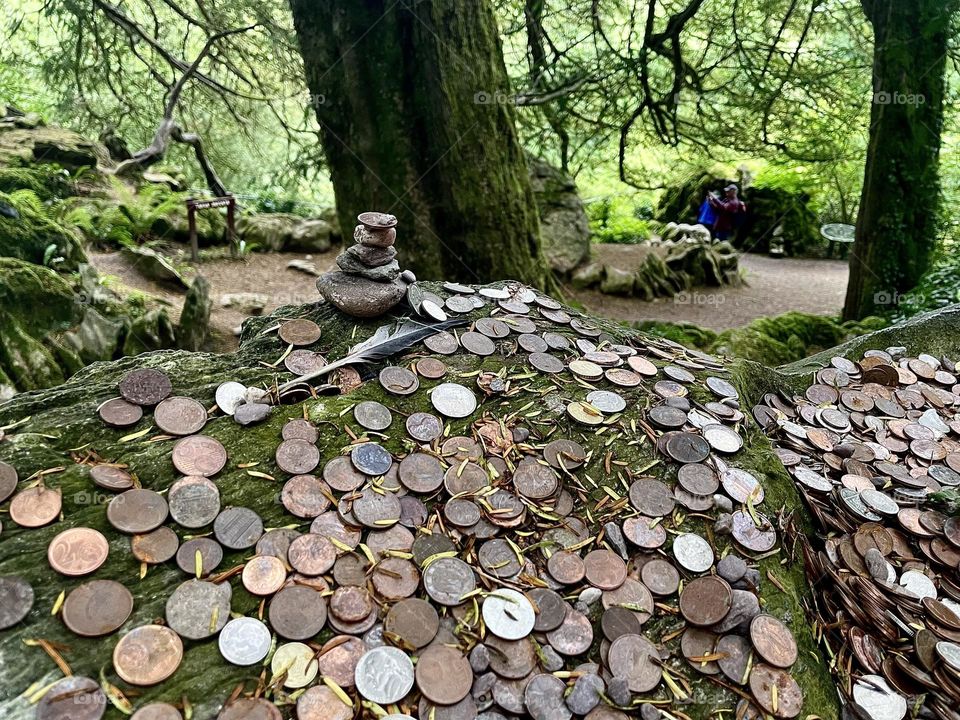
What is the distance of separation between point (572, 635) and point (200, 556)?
3.61ft

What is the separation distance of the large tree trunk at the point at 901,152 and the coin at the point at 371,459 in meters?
8.15

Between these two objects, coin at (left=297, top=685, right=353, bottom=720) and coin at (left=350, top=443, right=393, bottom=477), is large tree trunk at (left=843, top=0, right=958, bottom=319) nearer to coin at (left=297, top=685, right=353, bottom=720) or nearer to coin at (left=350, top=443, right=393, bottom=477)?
coin at (left=350, top=443, right=393, bottom=477)

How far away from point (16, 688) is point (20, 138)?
1235cm

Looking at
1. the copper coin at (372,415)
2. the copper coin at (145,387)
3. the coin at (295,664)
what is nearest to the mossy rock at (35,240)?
the copper coin at (145,387)

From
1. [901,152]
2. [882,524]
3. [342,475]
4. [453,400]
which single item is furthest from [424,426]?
[901,152]

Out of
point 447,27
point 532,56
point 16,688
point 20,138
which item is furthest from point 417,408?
point 20,138

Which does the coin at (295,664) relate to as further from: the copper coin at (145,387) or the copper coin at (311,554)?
the copper coin at (145,387)

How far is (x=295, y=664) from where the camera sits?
5.30 ft

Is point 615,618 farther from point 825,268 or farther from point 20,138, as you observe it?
point 825,268

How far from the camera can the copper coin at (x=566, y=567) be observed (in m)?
1.96

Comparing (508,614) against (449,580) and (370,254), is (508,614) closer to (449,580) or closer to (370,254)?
(449,580)

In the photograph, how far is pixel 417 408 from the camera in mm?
2420

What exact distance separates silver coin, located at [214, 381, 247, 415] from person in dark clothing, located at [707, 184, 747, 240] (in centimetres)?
1502

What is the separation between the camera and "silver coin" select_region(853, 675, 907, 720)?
1.81m
